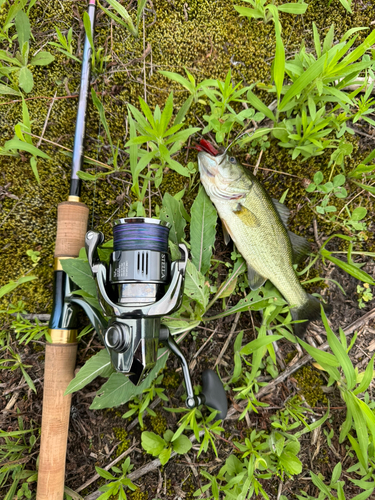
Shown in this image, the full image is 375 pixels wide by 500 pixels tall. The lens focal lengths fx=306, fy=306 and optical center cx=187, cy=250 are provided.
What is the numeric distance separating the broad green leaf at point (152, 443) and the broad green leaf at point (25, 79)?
106 inches

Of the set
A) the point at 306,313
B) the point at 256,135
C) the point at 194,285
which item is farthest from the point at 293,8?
the point at 306,313

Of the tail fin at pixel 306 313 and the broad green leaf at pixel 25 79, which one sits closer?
the broad green leaf at pixel 25 79

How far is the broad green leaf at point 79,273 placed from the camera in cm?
197

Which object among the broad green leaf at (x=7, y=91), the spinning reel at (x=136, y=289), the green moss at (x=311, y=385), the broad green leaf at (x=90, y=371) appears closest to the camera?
the spinning reel at (x=136, y=289)

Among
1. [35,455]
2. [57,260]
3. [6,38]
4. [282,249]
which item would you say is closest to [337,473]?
[282,249]

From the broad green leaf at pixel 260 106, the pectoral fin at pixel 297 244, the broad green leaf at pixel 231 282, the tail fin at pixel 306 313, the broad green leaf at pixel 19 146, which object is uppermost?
the broad green leaf at pixel 260 106

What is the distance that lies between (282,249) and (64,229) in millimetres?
1598

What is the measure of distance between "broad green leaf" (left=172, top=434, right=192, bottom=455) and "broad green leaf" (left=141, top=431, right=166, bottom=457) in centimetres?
9

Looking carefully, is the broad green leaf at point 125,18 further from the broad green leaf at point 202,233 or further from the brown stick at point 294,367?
the brown stick at point 294,367

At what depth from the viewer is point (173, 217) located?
85.4 inches

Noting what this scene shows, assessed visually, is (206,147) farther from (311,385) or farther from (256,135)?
(311,385)

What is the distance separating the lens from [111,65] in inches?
95.0

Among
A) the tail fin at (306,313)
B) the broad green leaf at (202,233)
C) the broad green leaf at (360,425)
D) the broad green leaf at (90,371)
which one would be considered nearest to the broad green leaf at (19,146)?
the broad green leaf at (202,233)

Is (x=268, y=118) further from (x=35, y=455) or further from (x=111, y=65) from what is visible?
(x=35, y=455)
